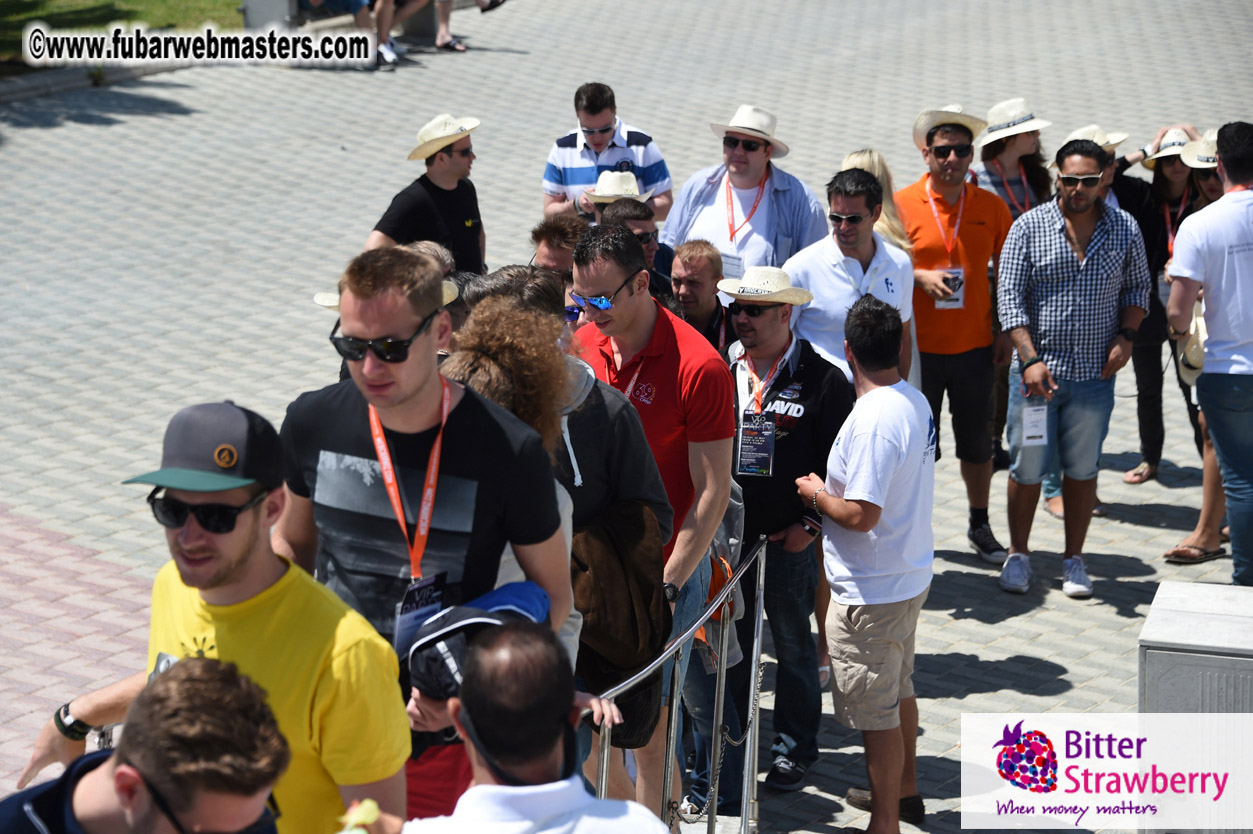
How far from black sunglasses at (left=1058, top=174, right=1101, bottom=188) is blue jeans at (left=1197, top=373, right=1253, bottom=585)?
1.14 meters

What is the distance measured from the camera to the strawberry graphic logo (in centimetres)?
556

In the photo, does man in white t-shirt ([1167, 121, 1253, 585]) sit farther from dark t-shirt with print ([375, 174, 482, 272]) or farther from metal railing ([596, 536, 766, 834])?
dark t-shirt with print ([375, 174, 482, 272])

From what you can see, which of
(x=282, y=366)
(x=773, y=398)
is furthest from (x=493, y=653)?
(x=282, y=366)

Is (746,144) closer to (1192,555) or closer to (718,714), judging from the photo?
(1192,555)

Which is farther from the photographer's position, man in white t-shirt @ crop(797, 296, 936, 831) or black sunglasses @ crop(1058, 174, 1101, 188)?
black sunglasses @ crop(1058, 174, 1101, 188)

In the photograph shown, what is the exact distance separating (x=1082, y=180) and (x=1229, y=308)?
0.98 meters

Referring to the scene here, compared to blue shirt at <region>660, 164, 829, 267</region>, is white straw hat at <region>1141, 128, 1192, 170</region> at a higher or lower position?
higher

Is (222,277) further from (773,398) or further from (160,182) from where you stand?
(773,398)

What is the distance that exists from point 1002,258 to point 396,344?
4990mm

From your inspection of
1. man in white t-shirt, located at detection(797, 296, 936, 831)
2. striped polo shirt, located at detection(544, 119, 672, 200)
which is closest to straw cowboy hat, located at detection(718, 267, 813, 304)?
man in white t-shirt, located at detection(797, 296, 936, 831)

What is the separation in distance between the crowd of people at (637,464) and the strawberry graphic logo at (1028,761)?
480mm

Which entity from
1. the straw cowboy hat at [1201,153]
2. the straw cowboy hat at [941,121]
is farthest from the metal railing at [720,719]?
the straw cowboy hat at [1201,153]

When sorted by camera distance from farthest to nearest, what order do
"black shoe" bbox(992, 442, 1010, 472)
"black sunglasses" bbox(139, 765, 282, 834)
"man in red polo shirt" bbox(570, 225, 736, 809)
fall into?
"black shoe" bbox(992, 442, 1010, 472) < "man in red polo shirt" bbox(570, 225, 736, 809) < "black sunglasses" bbox(139, 765, 282, 834)

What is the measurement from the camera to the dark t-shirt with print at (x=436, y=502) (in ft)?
10.5
